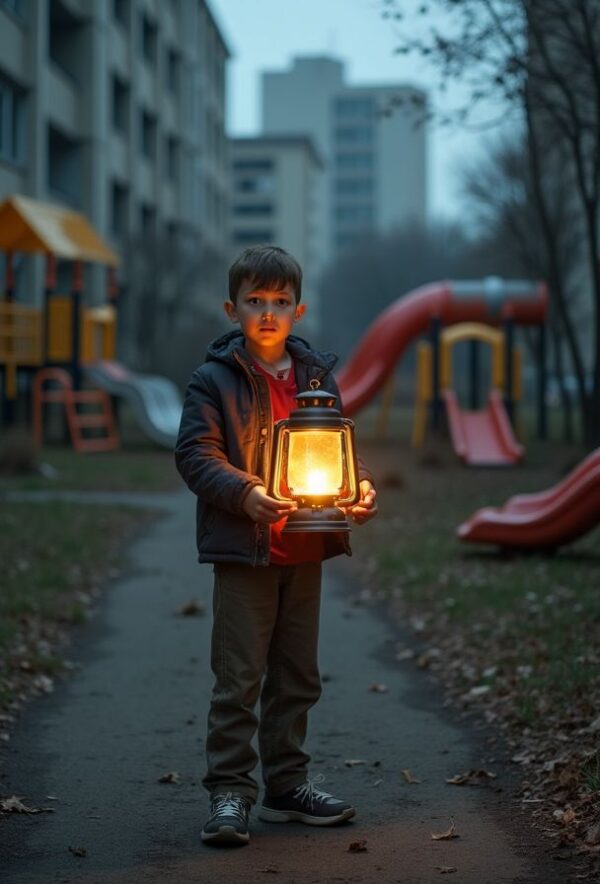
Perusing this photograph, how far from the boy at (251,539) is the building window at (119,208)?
1688 inches

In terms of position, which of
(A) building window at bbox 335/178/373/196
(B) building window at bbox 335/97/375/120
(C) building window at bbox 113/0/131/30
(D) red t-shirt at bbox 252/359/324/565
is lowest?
(D) red t-shirt at bbox 252/359/324/565

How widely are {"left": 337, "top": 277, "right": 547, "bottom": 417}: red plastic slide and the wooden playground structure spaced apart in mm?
5324

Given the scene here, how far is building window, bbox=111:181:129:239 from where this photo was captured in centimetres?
4738

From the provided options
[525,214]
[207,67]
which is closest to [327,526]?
[525,214]

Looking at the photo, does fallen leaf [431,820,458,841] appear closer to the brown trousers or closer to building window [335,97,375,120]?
the brown trousers

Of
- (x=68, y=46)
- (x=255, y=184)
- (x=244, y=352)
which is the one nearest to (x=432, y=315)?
(x=68, y=46)

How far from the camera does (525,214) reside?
34.9 m

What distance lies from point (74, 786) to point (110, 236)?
134ft

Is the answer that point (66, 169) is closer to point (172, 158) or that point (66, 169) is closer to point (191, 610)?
point (172, 158)

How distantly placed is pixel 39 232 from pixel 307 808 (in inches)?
904

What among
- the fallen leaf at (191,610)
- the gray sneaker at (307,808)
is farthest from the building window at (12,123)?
the gray sneaker at (307,808)

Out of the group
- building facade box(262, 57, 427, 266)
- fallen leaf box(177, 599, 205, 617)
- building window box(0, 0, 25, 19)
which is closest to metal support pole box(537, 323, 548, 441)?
building window box(0, 0, 25, 19)

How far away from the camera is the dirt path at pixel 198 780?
182 inches

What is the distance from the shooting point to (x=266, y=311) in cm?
498
